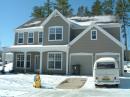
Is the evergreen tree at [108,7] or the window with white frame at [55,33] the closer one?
the window with white frame at [55,33]

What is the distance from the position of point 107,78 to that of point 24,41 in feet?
65.4

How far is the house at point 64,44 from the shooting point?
109 feet

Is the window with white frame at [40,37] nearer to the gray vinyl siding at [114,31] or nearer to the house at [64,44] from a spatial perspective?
the house at [64,44]

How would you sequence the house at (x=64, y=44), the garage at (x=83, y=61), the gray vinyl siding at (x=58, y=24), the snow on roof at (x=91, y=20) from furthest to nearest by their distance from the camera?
1. the snow on roof at (x=91, y=20)
2. the gray vinyl siding at (x=58, y=24)
3. the garage at (x=83, y=61)
4. the house at (x=64, y=44)

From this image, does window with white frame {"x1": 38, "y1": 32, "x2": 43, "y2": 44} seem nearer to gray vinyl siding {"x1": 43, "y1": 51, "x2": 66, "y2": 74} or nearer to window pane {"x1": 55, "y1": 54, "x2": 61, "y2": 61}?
gray vinyl siding {"x1": 43, "y1": 51, "x2": 66, "y2": 74}

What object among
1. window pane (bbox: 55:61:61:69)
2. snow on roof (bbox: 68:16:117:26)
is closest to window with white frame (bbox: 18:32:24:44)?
snow on roof (bbox: 68:16:117:26)

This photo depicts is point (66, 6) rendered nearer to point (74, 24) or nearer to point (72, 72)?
point (74, 24)

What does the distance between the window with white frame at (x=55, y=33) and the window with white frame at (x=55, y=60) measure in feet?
6.55

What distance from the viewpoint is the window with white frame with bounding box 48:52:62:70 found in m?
35.6

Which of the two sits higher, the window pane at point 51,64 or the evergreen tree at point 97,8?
the evergreen tree at point 97,8

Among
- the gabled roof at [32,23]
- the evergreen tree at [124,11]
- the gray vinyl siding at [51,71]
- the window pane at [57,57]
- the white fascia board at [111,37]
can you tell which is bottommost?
the gray vinyl siding at [51,71]

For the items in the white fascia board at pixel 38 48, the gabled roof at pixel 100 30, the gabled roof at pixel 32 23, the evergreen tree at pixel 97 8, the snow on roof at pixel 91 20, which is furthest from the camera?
the evergreen tree at pixel 97 8

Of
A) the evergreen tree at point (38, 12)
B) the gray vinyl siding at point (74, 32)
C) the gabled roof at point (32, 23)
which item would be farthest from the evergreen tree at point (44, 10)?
the gray vinyl siding at point (74, 32)

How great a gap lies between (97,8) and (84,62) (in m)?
34.3
